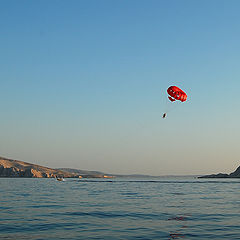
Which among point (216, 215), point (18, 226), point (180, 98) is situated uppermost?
point (180, 98)

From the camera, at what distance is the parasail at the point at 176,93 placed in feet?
189

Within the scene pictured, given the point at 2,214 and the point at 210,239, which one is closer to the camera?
the point at 210,239

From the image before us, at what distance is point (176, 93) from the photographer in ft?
189

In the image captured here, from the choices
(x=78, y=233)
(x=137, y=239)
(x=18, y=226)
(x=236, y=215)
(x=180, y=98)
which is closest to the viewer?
(x=137, y=239)

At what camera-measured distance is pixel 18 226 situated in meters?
26.0

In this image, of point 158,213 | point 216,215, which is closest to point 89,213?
point 158,213

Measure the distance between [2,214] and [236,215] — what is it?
22.6 meters

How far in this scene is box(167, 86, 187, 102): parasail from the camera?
5769 cm

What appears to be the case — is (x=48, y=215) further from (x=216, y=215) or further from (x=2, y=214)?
(x=216, y=215)

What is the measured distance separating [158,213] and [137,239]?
1325 cm

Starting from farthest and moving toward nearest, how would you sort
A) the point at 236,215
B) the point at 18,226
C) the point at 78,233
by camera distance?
1. the point at 236,215
2. the point at 18,226
3. the point at 78,233

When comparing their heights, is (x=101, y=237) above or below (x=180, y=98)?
below

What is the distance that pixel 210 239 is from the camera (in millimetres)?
21203

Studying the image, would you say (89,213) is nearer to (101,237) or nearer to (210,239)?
(101,237)
